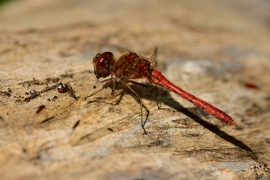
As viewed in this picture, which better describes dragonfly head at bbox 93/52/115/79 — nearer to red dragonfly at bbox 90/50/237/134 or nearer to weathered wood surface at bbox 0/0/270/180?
red dragonfly at bbox 90/50/237/134

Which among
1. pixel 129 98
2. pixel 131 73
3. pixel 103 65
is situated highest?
pixel 103 65

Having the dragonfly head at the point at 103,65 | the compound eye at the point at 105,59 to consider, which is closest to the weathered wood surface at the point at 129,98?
the dragonfly head at the point at 103,65

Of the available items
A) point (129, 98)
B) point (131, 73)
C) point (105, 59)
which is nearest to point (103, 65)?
point (105, 59)

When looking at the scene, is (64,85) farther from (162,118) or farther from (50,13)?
(50,13)

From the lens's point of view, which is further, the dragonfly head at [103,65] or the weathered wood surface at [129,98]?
the dragonfly head at [103,65]

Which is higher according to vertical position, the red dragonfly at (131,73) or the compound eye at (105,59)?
the compound eye at (105,59)

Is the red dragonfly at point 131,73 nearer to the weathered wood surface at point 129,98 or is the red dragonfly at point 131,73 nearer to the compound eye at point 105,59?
the compound eye at point 105,59

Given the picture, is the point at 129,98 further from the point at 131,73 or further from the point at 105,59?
the point at 105,59

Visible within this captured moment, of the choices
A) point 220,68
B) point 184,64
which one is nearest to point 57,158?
point 184,64
